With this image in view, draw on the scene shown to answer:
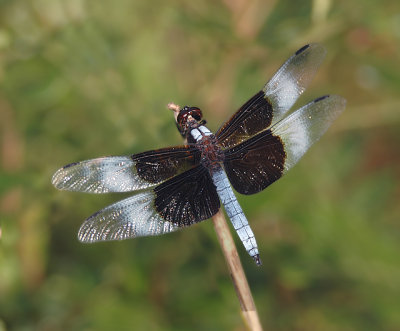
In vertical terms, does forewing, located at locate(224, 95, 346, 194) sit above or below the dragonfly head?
below

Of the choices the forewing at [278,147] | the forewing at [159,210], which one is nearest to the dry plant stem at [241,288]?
the forewing at [159,210]

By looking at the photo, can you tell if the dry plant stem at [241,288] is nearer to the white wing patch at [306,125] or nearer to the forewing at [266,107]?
the white wing patch at [306,125]

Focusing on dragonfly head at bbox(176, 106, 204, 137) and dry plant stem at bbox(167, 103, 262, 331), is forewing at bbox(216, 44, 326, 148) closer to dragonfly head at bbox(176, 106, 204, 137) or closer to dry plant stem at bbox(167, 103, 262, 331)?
dragonfly head at bbox(176, 106, 204, 137)

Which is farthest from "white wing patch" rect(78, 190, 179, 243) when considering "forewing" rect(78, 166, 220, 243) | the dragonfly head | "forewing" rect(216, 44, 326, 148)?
"forewing" rect(216, 44, 326, 148)

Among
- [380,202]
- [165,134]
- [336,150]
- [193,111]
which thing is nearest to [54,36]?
[165,134]

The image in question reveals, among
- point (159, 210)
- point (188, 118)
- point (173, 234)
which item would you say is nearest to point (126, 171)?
point (159, 210)

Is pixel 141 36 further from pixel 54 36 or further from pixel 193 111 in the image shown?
pixel 193 111
